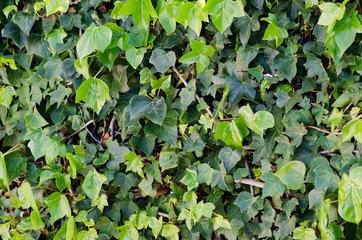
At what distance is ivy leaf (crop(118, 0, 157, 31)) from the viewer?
4.61 feet

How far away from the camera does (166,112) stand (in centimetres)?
159

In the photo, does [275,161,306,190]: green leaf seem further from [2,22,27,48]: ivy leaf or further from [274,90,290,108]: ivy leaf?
[2,22,27,48]: ivy leaf

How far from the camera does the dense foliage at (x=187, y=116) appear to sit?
4.39 feet

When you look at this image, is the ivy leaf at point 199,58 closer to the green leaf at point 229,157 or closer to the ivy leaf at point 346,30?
the green leaf at point 229,157

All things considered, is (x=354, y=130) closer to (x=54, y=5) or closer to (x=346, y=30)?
(x=346, y=30)

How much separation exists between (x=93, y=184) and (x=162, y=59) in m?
0.73

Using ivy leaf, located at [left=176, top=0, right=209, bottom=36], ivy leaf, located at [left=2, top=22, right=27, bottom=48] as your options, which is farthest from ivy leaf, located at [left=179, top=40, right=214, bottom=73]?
ivy leaf, located at [left=2, top=22, right=27, bottom=48]

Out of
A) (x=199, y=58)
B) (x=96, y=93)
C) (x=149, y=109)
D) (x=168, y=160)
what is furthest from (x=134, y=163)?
(x=199, y=58)

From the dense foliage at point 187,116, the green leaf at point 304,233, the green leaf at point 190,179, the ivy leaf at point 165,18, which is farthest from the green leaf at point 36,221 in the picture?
the green leaf at point 304,233

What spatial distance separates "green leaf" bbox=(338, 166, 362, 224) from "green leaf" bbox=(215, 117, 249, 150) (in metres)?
0.43

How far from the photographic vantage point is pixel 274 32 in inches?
52.6

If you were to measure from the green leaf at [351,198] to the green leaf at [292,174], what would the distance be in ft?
0.67

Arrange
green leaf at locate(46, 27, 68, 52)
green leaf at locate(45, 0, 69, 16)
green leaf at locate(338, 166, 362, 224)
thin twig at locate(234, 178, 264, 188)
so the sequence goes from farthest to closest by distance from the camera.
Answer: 1. green leaf at locate(46, 27, 68, 52)
2. green leaf at locate(45, 0, 69, 16)
3. thin twig at locate(234, 178, 264, 188)
4. green leaf at locate(338, 166, 362, 224)

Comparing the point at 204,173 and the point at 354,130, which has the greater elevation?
the point at 354,130
